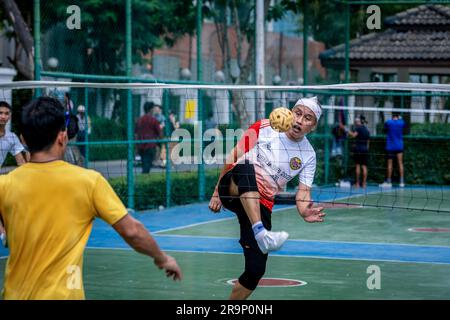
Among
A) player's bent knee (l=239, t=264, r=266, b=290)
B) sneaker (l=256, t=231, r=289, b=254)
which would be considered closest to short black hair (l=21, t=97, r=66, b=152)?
sneaker (l=256, t=231, r=289, b=254)

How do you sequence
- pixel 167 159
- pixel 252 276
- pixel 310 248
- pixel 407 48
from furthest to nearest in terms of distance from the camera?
pixel 407 48 → pixel 167 159 → pixel 310 248 → pixel 252 276

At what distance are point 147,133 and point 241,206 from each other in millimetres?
15140

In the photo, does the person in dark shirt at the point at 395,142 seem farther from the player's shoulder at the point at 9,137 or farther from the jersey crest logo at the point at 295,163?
the jersey crest logo at the point at 295,163

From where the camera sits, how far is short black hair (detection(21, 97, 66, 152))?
572 centimetres

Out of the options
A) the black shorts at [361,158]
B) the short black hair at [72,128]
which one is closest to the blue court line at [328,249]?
the short black hair at [72,128]

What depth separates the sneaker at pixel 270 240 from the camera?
27.8ft

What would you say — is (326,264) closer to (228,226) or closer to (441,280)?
(441,280)

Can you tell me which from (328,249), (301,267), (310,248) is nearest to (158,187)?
(310,248)

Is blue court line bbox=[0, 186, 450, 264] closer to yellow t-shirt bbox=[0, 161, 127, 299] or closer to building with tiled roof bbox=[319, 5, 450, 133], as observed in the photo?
yellow t-shirt bbox=[0, 161, 127, 299]

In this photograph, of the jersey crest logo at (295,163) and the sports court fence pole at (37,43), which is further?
the sports court fence pole at (37,43)

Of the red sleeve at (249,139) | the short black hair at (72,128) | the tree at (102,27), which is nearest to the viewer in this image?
the red sleeve at (249,139)

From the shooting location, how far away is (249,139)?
30.5 ft

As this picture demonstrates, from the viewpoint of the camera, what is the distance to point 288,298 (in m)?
10.7

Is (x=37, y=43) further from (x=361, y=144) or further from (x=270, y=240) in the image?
(x=361, y=144)
